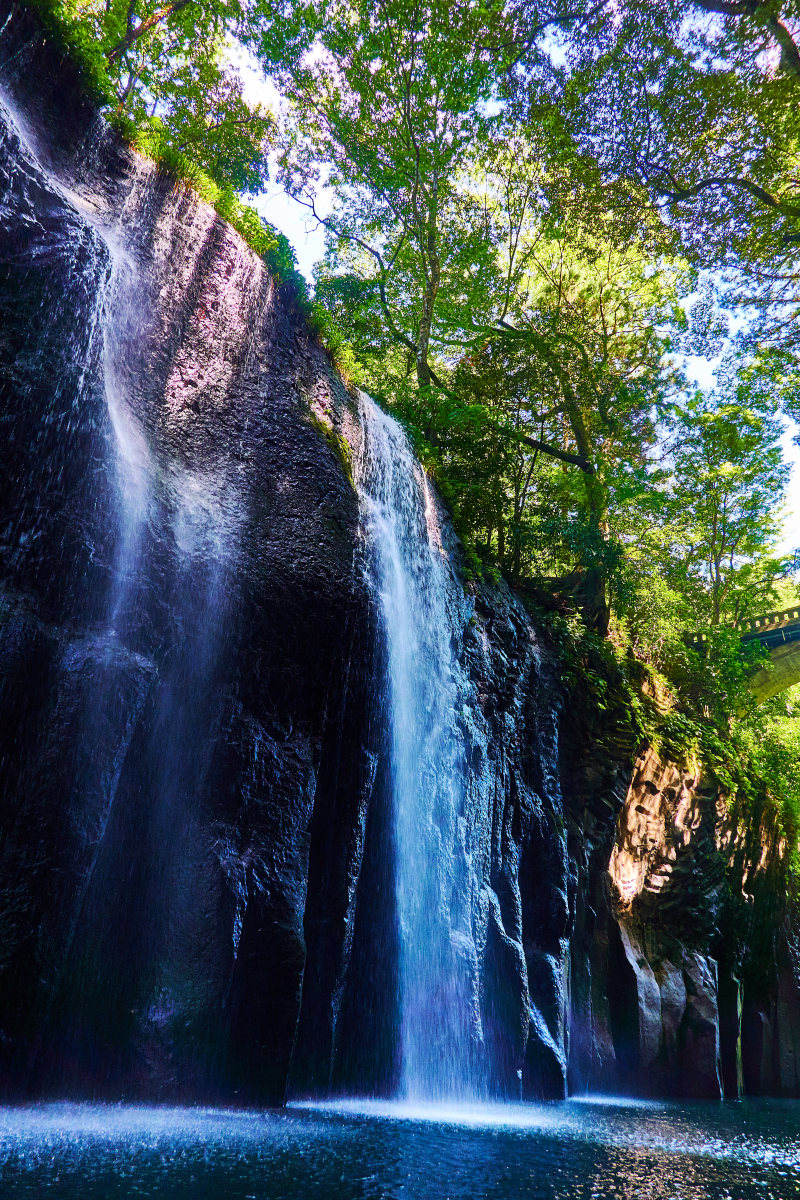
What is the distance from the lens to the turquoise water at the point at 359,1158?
137 inches

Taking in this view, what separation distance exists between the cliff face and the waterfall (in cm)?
23

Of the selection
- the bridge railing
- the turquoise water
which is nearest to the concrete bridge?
the bridge railing

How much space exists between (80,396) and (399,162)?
46.8 ft

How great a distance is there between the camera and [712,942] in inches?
523

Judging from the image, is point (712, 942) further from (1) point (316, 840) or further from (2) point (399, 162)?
(2) point (399, 162)

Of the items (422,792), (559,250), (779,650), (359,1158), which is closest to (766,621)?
(779,650)

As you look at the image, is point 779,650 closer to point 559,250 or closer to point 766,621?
point 766,621

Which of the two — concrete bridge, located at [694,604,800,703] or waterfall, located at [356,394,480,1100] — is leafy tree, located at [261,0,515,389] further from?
concrete bridge, located at [694,604,800,703]

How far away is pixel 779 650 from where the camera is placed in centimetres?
1992

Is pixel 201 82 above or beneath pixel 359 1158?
above

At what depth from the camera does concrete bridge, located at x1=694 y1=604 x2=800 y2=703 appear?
773 inches

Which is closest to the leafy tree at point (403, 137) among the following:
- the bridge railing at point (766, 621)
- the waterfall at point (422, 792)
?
the waterfall at point (422, 792)

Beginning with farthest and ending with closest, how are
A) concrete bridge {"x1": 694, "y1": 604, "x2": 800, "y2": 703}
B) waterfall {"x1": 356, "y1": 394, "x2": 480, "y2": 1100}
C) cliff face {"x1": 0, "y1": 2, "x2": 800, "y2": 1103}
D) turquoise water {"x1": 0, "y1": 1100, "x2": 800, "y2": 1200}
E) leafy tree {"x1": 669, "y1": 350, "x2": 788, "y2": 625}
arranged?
1. concrete bridge {"x1": 694, "y1": 604, "x2": 800, "y2": 703}
2. leafy tree {"x1": 669, "y1": 350, "x2": 788, "y2": 625}
3. waterfall {"x1": 356, "y1": 394, "x2": 480, "y2": 1100}
4. cliff face {"x1": 0, "y1": 2, "x2": 800, "y2": 1103}
5. turquoise water {"x1": 0, "y1": 1100, "x2": 800, "y2": 1200}

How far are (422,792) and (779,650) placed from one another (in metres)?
15.9
